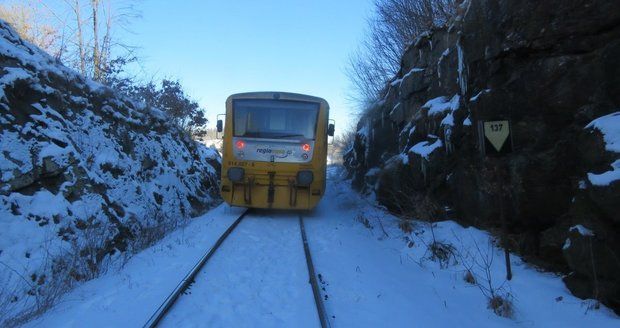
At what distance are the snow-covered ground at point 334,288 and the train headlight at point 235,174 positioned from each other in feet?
8.45

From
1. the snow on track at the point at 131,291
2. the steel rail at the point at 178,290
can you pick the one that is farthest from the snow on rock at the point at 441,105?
the snow on track at the point at 131,291

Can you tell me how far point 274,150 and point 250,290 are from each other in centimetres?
607

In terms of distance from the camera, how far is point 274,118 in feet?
37.7

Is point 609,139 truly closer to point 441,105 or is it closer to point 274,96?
point 441,105

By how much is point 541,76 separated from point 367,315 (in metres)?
4.08

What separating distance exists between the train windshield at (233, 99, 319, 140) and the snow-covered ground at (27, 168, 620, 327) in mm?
3415

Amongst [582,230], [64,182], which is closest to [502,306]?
[582,230]

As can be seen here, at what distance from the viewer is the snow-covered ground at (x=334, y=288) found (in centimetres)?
458

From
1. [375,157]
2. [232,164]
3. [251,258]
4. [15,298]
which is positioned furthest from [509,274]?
[375,157]

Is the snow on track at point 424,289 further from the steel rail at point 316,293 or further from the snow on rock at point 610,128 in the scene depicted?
the snow on rock at point 610,128

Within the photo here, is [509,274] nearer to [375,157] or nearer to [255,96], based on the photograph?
[255,96]

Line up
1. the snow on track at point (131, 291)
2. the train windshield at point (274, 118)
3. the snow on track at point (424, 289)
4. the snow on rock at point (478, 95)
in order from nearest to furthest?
the snow on track at point (131, 291)
the snow on track at point (424, 289)
the snow on rock at point (478, 95)
the train windshield at point (274, 118)

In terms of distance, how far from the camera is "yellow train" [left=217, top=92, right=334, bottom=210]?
1125 centimetres

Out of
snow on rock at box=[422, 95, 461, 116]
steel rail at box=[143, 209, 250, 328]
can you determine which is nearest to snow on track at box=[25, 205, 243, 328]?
steel rail at box=[143, 209, 250, 328]
